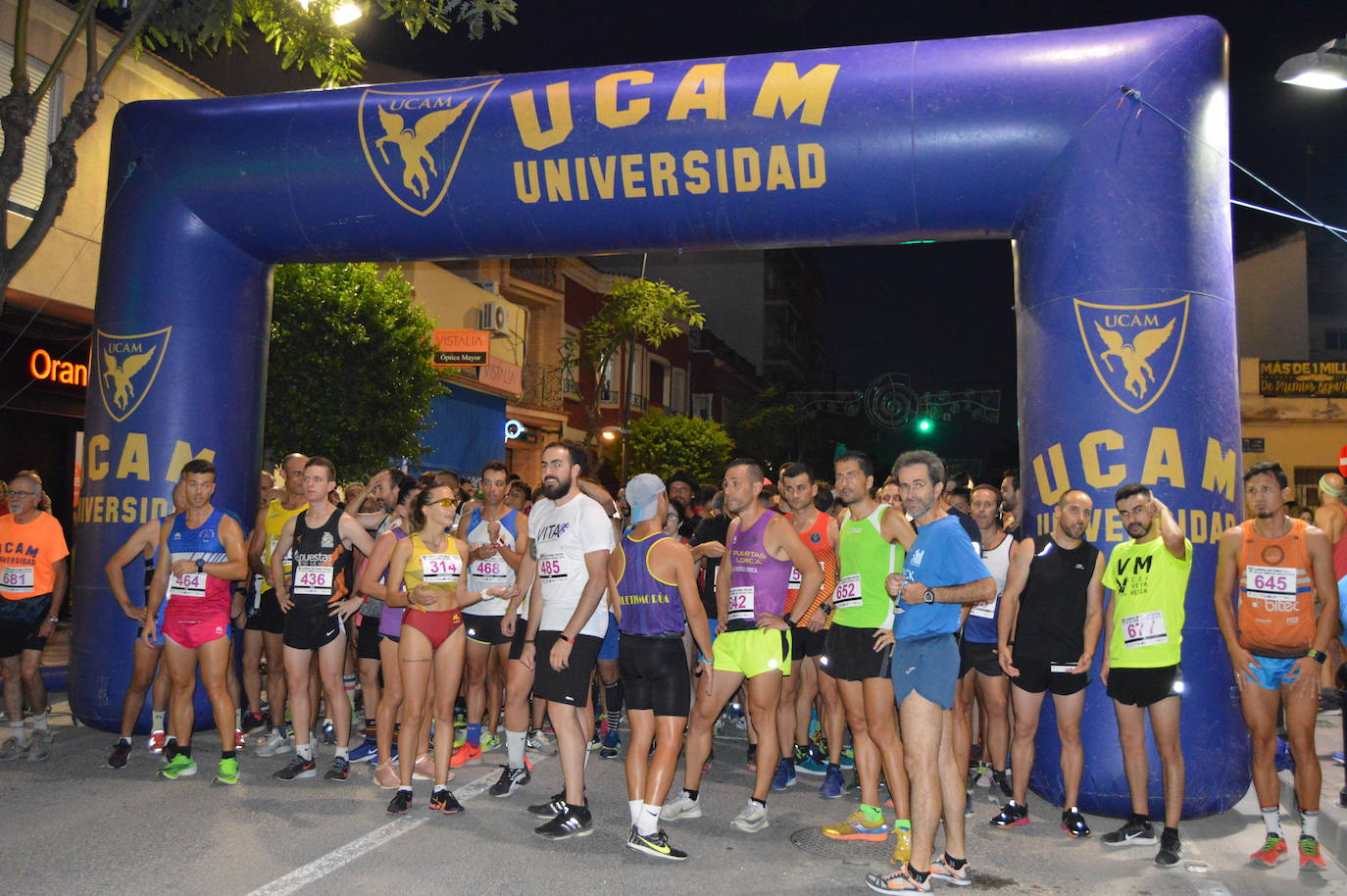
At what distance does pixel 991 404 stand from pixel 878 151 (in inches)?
923

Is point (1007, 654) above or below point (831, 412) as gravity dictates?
below

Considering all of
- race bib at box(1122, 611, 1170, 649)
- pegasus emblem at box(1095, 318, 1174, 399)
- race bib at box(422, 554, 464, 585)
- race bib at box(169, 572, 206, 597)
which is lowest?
race bib at box(1122, 611, 1170, 649)

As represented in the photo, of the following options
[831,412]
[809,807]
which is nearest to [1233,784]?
[809,807]

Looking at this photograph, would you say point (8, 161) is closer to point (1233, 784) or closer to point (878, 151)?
point (878, 151)

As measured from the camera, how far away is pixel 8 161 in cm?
722

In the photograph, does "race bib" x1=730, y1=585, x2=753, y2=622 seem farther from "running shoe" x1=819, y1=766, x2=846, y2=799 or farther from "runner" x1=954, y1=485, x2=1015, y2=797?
"running shoe" x1=819, y1=766, x2=846, y2=799

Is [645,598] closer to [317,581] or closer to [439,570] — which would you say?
[439,570]

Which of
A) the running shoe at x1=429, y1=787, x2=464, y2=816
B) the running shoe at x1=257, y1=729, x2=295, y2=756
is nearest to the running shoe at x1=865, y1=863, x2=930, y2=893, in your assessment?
the running shoe at x1=429, y1=787, x2=464, y2=816

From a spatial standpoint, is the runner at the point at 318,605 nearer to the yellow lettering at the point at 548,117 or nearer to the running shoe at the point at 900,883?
the yellow lettering at the point at 548,117

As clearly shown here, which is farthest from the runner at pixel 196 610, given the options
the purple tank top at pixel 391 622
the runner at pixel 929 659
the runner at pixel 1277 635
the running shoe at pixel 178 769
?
the runner at pixel 1277 635

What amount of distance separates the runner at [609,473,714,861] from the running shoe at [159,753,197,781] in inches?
128

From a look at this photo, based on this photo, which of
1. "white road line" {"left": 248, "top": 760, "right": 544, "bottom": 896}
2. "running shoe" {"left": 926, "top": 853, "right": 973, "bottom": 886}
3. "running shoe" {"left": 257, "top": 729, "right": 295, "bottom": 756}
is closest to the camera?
"white road line" {"left": 248, "top": 760, "right": 544, "bottom": 896}

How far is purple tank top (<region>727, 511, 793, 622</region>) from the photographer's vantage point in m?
6.25

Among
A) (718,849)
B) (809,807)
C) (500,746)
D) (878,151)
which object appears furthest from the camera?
(500,746)
